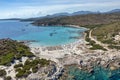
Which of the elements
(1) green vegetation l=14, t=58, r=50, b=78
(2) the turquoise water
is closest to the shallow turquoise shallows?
(1) green vegetation l=14, t=58, r=50, b=78

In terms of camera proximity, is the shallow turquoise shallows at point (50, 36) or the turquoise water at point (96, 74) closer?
the turquoise water at point (96, 74)

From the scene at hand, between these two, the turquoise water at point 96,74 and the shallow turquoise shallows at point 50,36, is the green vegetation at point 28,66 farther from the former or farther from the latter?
the shallow turquoise shallows at point 50,36

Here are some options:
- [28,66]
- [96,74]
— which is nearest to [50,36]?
[28,66]

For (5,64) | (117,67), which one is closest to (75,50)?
(117,67)

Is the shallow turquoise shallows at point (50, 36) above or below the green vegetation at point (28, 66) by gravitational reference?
below

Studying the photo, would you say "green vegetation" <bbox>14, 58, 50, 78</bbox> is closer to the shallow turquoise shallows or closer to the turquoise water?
the turquoise water

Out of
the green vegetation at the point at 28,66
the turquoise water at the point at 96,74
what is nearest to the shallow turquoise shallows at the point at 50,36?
the green vegetation at the point at 28,66

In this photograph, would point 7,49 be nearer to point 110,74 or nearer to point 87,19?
point 110,74
